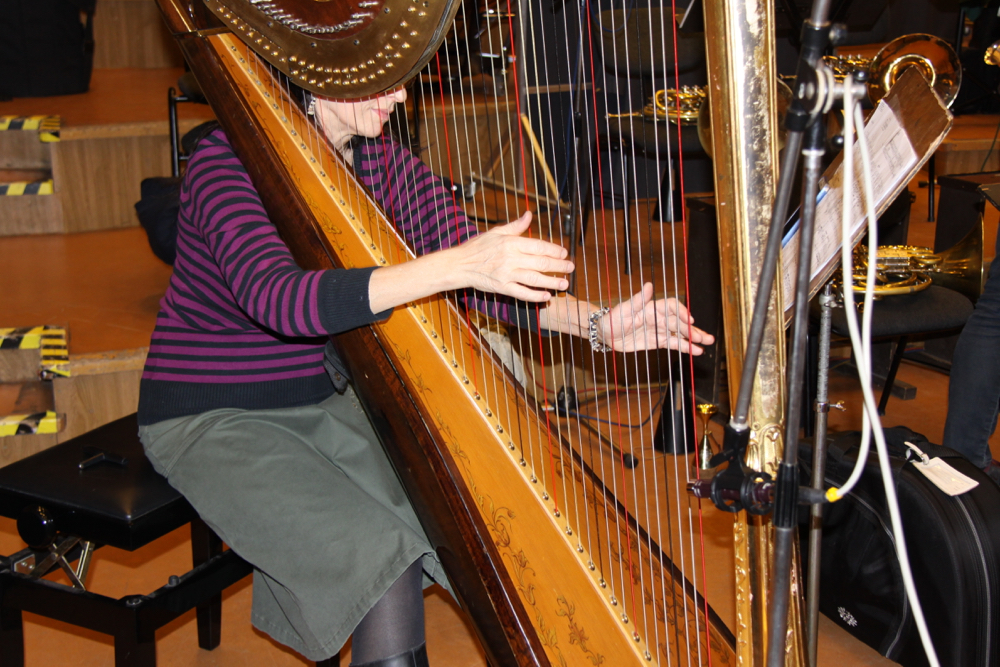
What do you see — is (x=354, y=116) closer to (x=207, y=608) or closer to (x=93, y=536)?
(x=93, y=536)

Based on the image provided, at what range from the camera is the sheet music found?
788 mm

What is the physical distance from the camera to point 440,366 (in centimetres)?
137

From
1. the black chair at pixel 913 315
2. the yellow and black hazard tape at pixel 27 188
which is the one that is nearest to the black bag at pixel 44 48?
the yellow and black hazard tape at pixel 27 188

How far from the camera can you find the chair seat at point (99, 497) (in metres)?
1.38

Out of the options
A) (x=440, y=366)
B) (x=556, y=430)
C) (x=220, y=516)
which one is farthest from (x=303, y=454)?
(x=556, y=430)

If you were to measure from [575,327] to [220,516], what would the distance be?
64 centimetres

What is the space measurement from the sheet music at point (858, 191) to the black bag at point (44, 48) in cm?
447

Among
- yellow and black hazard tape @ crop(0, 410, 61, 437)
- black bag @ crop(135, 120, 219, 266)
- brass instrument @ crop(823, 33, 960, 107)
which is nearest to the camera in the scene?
yellow and black hazard tape @ crop(0, 410, 61, 437)

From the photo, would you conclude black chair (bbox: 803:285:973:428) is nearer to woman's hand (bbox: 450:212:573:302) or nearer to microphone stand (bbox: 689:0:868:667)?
woman's hand (bbox: 450:212:573:302)

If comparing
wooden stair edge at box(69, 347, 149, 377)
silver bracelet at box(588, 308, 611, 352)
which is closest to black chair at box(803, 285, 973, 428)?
silver bracelet at box(588, 308, 611, 352)

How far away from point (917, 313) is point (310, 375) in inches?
62.9

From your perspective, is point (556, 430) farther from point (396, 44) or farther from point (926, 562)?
point (926, 562)

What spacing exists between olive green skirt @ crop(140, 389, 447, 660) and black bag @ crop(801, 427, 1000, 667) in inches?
35.1

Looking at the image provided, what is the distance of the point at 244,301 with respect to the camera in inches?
51.5
